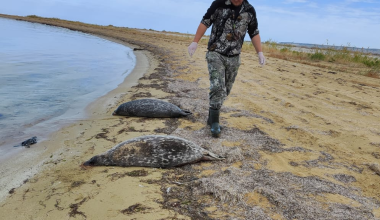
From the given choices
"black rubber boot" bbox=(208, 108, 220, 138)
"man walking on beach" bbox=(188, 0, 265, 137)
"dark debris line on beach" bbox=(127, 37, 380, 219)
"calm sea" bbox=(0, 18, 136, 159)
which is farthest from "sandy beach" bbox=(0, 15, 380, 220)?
"man walking on beach" bbox=(188, 0, 265, 137)

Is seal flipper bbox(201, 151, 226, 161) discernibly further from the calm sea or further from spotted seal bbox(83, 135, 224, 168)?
the calm sea

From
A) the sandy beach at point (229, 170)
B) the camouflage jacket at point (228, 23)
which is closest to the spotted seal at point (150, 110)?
the sandy beach at point (229, 170)

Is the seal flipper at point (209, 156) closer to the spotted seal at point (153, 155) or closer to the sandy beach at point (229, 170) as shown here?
the spotted seal at point (153, 155)

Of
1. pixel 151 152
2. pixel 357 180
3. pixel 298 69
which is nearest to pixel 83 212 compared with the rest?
pixel 151 152

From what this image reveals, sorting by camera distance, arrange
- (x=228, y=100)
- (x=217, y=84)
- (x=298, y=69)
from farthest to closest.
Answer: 1. (x=298, y=69)
2. (x=228, y=100)
3. (x=217, y=84)

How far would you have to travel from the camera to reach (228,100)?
7.17 meters

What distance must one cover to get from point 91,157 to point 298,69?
33.3ft

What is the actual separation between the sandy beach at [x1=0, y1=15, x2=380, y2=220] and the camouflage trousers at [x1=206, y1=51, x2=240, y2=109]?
651 millimetres

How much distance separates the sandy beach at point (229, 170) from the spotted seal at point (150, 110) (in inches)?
8.3

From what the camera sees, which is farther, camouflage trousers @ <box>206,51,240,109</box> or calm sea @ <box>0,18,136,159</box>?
calm sea @ <box>0,18,136,159</box>

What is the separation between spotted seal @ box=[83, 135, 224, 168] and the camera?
12.5 ft

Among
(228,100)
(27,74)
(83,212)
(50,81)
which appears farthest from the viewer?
(27,74)

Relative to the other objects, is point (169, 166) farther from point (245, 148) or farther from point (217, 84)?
point (217, 84)

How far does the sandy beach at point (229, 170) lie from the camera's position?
2.88 meters
